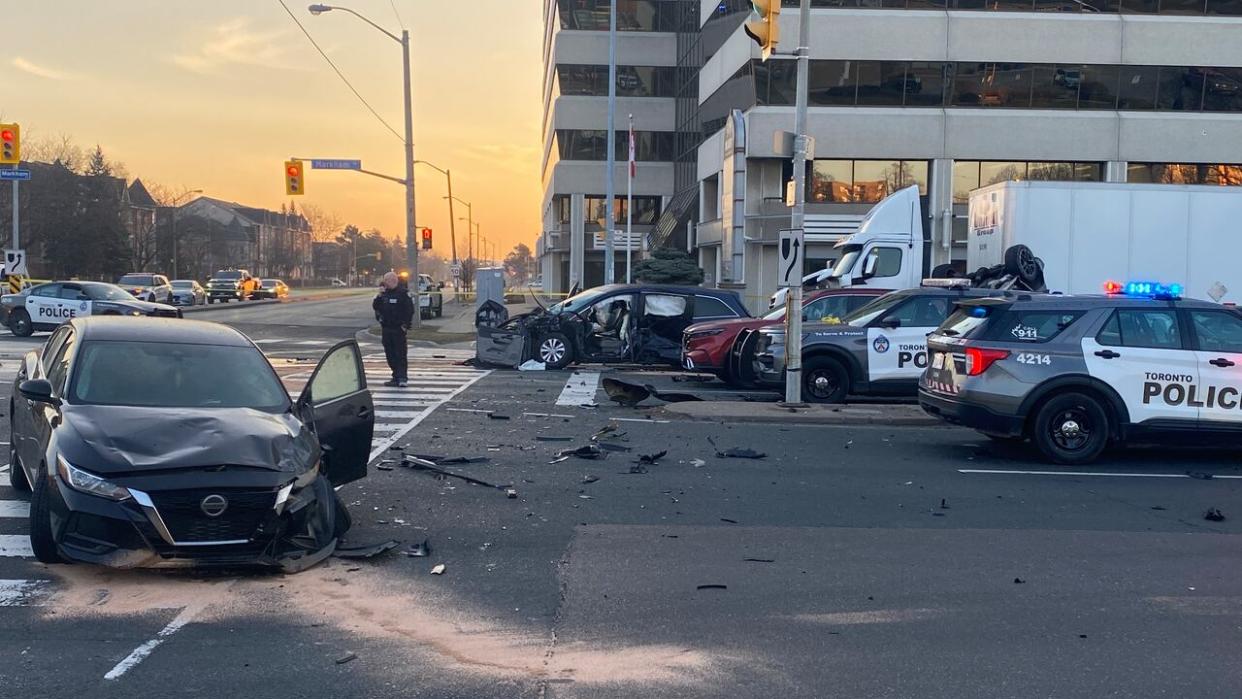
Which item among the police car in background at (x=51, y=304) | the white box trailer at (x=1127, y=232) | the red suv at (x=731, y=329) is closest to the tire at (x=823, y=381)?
the red suv at (x=731, y=329)

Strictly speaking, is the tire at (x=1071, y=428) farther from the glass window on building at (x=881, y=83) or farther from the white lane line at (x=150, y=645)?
the glass window on building at (x=881, y=83)

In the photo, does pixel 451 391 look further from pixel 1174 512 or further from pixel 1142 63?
pixel 1142 63

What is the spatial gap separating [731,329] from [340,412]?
35.5 feet

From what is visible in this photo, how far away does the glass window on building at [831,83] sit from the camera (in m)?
39.4

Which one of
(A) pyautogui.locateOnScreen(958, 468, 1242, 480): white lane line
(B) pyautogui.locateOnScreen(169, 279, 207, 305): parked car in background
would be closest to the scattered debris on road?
(A) pyautogui.locateOnScreen(958, 468, 1242, 480): white lane line

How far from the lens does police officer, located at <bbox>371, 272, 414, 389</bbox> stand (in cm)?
1761

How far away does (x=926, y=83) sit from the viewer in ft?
130

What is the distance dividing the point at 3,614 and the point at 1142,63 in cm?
4223

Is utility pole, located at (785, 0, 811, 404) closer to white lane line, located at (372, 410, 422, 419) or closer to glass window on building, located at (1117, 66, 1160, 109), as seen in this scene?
white lane line, located at (372, 410, 422, 419)

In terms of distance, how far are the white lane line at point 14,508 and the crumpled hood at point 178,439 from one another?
163 centimetres

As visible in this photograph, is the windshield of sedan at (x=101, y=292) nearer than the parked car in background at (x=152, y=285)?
Yes

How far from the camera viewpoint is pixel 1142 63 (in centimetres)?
3941

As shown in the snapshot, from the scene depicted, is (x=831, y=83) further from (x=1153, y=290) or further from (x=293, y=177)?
(x=1153, y=290)

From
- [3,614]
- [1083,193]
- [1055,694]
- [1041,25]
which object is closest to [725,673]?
[1055,694]
